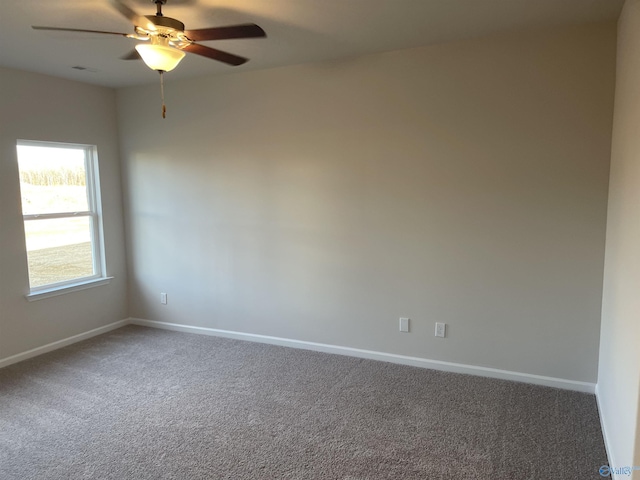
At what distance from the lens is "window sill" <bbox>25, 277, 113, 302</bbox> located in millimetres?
4020

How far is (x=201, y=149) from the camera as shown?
432 cm

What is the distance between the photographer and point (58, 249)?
432cm

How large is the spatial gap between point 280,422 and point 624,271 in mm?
2174

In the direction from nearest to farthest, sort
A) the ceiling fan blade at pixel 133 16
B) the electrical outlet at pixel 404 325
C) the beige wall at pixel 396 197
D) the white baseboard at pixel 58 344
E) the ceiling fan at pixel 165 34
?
the ceiling fan blade at pixel 133 16, the ceiling fan at pixel 165 34, the beige wall at pixel 396 197, the electrical outlet at pixel 404 325, the white baseboard at pixel 58 344

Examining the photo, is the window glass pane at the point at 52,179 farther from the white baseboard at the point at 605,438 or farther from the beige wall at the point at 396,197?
the white baseboard at the point at 605,438

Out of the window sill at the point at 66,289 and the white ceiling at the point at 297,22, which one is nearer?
the white ceiling at the point at 297,22

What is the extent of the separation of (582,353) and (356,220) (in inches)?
76.9

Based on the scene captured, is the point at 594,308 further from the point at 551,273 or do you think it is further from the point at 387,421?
the point at 387,421

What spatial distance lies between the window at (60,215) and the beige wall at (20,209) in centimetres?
10

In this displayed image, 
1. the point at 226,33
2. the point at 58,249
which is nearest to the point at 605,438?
the point at 226,33

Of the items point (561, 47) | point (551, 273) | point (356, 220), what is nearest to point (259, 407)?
point (356, 220)

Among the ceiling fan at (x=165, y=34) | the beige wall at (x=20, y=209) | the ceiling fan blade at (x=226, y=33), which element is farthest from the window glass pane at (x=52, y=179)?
the ceiling fan blade at (x=226, y=33)

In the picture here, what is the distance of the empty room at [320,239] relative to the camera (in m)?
2.52

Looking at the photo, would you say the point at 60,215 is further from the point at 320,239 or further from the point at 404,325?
the point at 404,325
